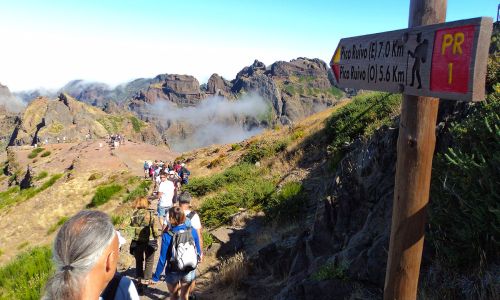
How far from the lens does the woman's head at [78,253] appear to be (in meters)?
2.07

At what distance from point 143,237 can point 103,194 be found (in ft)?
66.8

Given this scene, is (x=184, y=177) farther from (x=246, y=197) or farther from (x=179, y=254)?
(x=179, y=254)

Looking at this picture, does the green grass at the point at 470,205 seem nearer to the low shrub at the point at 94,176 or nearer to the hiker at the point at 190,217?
the hiker at the point at 190,217

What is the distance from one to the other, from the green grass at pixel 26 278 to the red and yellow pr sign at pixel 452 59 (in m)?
8.23

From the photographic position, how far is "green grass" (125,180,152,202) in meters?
22.1

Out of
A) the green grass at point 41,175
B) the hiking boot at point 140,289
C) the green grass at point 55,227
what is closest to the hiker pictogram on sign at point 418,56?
the hiking boot at point 140,289

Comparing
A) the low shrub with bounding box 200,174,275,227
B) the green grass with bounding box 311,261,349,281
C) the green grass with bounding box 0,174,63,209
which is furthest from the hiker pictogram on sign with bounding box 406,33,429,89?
the green grass with bounding box 0,174,63,209

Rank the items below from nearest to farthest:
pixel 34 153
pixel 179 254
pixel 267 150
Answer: pixel 179 254 < pixel 267 150 < pixel 34 153

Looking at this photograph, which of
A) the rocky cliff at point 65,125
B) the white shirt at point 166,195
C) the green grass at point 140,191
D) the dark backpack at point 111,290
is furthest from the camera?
the rocky cliff at point 65,125

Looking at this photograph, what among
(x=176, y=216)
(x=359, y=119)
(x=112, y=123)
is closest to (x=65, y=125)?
(x=112, y=123)

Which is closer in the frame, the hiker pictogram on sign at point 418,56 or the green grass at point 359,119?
the hiker pictogram on sign at point 418,56

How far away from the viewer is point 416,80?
232 cm

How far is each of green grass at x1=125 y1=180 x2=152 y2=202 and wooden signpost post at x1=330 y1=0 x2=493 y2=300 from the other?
19.2 m

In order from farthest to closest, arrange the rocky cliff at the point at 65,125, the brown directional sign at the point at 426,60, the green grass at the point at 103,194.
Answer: the rocky cliff at the point at 65,125
the green grass at the point at 103,194
the brown directional sign at the point at 426,60
